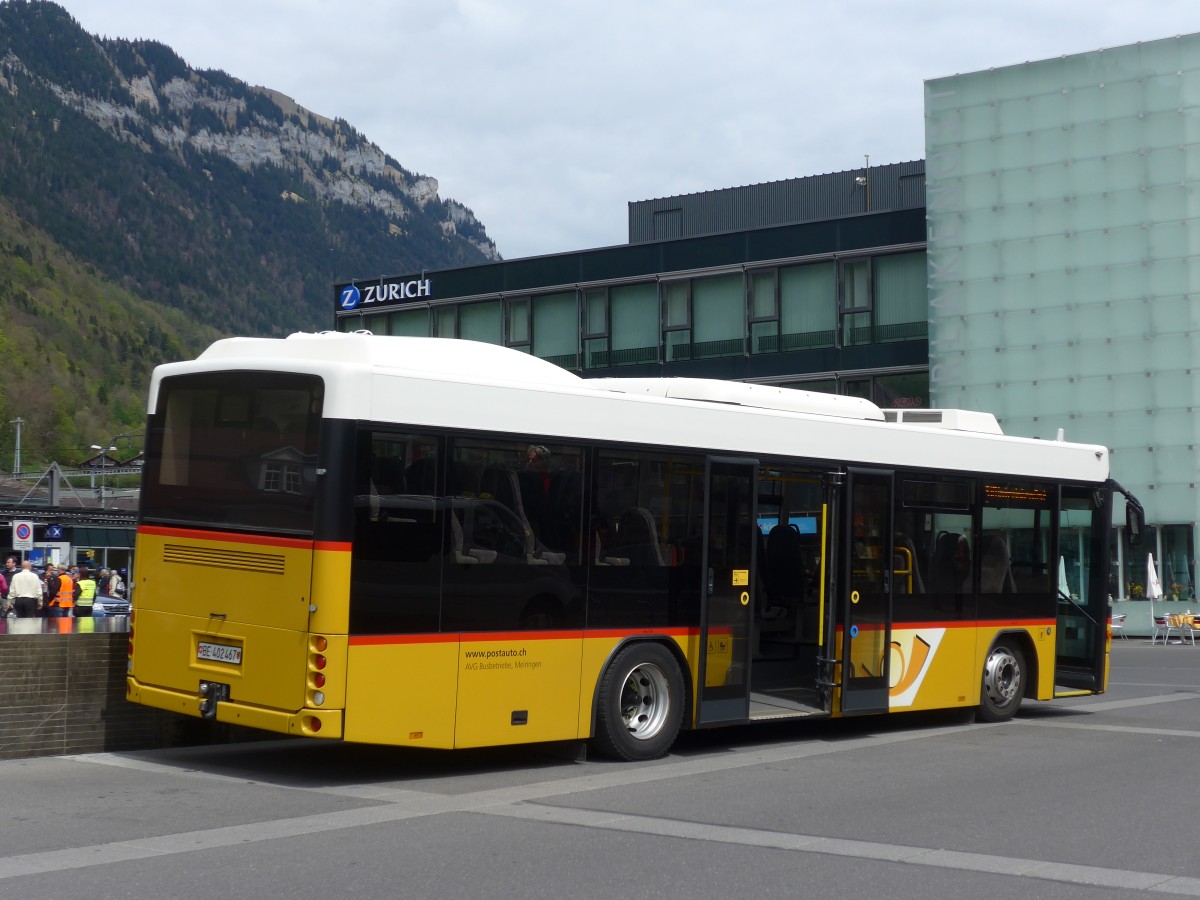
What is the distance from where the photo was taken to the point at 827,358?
4147cm

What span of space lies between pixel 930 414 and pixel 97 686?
8.16 meters

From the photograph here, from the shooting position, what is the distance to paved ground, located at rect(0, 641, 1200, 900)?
23.7ft

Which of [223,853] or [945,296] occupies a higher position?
[945,296]

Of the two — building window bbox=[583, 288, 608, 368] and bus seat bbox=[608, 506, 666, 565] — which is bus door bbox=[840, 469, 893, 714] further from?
building window bbox=[583, 288, 608, 368]

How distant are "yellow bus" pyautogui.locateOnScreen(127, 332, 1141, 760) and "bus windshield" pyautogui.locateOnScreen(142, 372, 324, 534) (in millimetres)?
21

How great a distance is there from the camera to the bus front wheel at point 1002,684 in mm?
15062

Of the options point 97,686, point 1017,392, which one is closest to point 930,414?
point 97,686

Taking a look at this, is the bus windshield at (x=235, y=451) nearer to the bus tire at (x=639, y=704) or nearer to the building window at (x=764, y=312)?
the bus tire at (x=639, y=704)

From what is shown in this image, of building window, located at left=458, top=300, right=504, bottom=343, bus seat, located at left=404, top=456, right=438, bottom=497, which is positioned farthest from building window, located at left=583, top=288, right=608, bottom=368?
bus seat, located at left=404, top=456, right=438, bottom=497

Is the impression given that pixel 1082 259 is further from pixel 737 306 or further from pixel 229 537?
pixel 229 537

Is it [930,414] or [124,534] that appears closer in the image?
[930,414]

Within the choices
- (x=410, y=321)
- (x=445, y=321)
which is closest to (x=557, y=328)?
(x=445, y=321)

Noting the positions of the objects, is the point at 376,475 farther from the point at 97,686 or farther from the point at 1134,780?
the point at 1134,780

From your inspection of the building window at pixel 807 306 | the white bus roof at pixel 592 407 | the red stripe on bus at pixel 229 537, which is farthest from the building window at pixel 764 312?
the red stripe on bus at pixel 229 537
